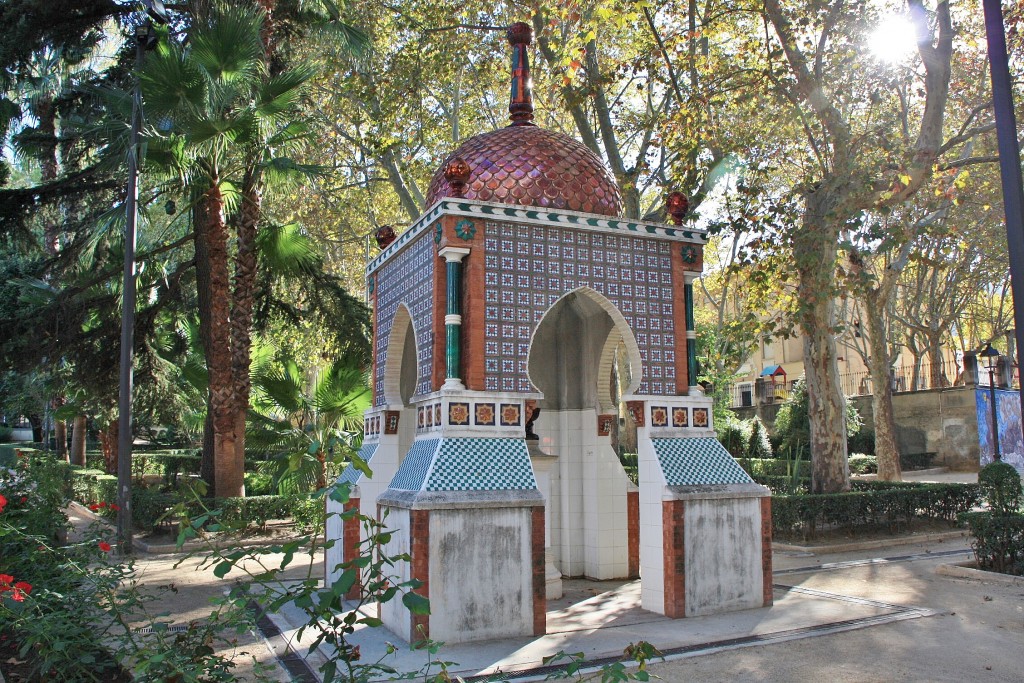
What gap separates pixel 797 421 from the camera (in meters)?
26.9

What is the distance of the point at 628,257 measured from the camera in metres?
8.73

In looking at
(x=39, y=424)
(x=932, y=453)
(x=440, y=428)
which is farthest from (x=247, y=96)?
(x=39, y=424)

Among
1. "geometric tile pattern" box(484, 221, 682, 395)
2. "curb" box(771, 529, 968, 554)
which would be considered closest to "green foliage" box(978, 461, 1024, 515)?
"curb" box(771, 529, 968, 554)

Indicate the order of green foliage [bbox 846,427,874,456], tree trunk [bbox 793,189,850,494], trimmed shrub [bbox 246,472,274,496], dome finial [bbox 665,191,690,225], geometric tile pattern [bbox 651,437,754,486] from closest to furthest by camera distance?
geometric tile pattern [bbox 651,437,754,486], dome finial [bbox 665,191,690,225], tree trunk [bbox 793,189,850,494], trimmed shrub [bbox 246,472,274,496], green foliage [bbox 846,427,874,456]

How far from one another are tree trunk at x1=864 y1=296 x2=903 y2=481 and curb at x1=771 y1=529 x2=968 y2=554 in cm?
515

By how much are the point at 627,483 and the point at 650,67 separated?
6787 mm

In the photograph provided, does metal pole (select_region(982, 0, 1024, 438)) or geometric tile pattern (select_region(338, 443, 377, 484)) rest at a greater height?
metal pole (select_region(982, 0, 1024, 438))

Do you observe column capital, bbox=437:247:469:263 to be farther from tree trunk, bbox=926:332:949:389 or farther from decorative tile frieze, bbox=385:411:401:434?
tree trunk, bbox=926:332:949:389

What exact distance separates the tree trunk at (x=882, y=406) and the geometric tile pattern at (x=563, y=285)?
12267mm

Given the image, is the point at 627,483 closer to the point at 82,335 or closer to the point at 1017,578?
the point at 1017,578

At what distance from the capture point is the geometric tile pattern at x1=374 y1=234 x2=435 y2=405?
834 centimetres

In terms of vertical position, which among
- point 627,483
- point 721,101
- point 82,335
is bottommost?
point 627,483

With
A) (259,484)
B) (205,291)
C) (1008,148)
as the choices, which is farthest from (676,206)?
(259,484)

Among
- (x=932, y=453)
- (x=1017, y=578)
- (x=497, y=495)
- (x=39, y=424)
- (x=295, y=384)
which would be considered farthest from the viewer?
(x=39, y=424)
